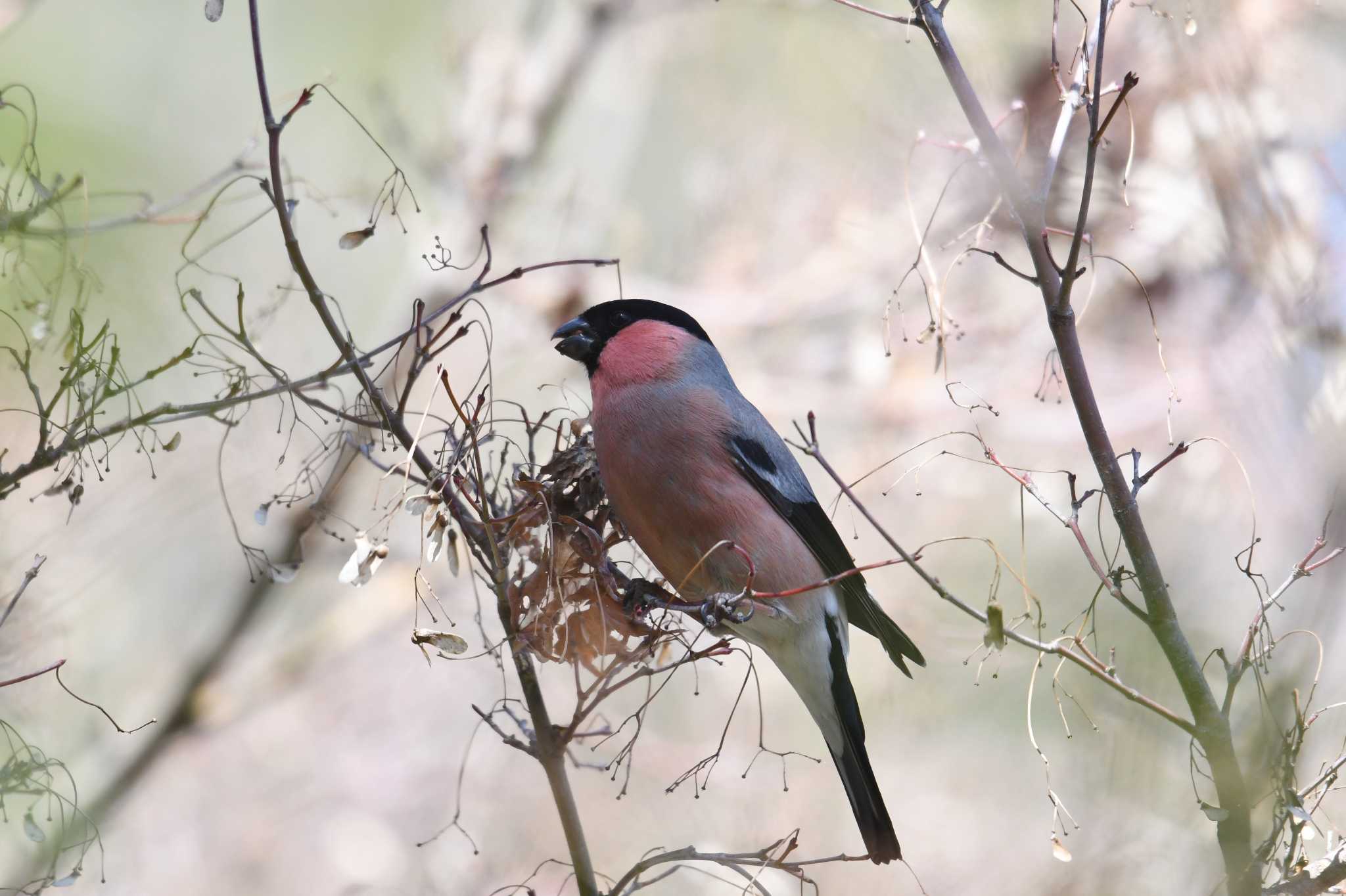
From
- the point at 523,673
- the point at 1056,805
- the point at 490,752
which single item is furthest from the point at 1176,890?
the point at 490,752

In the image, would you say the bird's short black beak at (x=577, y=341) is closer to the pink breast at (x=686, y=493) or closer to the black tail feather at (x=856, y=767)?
the pink breast at (x=686, y=493)

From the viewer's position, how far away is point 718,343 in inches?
271

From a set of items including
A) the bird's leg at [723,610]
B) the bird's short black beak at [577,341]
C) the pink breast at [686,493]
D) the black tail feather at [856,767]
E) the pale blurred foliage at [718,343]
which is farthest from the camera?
the pale blurred foliage at [718,343]

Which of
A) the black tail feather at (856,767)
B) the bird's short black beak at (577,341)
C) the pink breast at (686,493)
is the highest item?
the bird's short black beak at (577,341)

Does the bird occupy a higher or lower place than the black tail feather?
higher

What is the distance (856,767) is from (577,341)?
5.57 feet

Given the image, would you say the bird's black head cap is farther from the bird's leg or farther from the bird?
the bird's leg

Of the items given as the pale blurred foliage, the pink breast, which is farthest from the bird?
the pale blurred foliage

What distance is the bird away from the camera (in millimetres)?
3324

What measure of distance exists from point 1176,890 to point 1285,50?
12.2 ft

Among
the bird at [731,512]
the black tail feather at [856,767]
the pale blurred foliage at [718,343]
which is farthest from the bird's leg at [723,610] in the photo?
the pale blurred foliage at [718,343]

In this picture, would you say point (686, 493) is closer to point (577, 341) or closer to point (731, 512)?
point (731, 512)

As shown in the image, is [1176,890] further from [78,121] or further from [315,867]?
[78,121]

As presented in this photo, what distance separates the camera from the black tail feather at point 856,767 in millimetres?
3488
